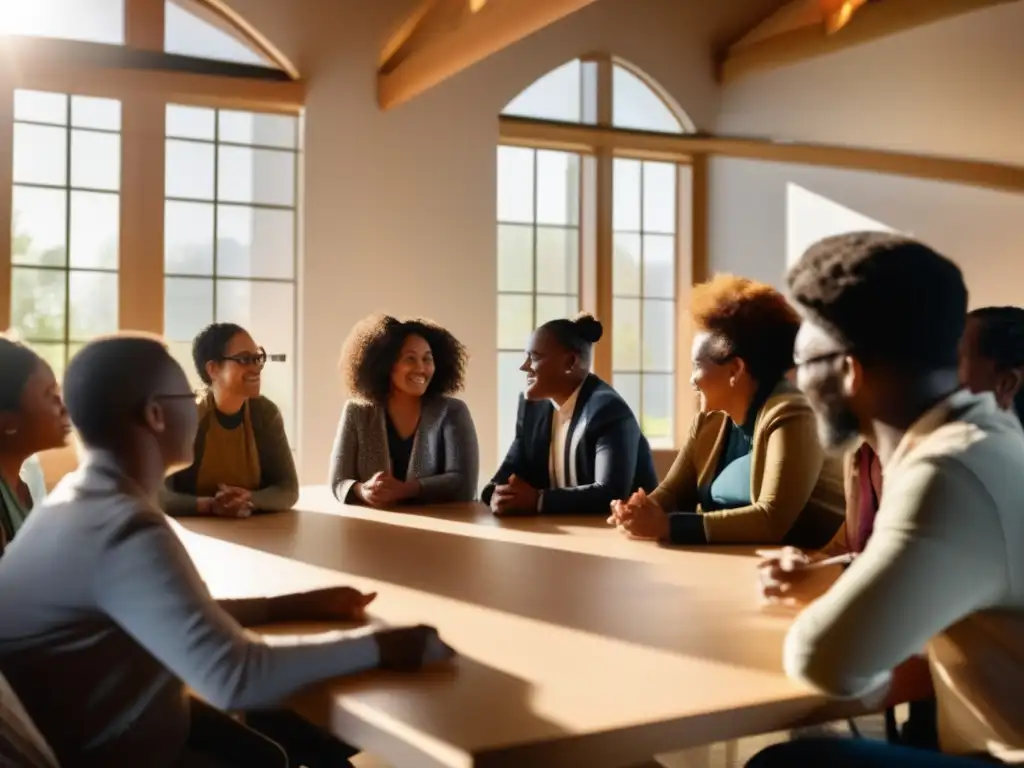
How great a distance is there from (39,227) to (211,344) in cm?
253

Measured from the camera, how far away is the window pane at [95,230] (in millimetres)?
5137

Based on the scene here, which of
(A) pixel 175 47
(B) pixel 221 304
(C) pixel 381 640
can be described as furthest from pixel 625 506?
(A) pixel 175 47

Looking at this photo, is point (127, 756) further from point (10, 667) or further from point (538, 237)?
point (538, 237)

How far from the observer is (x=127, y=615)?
122cm

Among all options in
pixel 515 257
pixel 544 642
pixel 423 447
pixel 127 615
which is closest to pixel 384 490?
pixel 423 447

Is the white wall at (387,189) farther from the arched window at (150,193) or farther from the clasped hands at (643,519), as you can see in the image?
the clasped hands at (643,519)

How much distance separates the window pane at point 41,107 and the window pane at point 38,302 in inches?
28.3

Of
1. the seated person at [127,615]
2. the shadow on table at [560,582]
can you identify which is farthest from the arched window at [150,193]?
the seated person at [127,615]

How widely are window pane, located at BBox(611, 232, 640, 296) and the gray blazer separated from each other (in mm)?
3269

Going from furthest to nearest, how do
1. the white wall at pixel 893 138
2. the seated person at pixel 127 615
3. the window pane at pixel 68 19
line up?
the white wall at pixel 893 138 < the window pane at pixel 68 19 < the seated person at pixel 127 615

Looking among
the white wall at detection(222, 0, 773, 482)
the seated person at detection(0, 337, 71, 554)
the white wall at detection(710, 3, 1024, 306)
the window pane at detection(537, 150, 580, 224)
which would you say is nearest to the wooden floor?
the seated person at detection(0, 337, 71, 554)

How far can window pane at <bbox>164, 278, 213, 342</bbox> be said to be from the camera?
5.32m

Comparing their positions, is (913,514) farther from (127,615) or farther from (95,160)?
(95,160)

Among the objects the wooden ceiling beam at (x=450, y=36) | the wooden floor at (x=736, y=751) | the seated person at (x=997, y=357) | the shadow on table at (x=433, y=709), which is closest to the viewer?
the shadow on table at (x=433, y=709)
